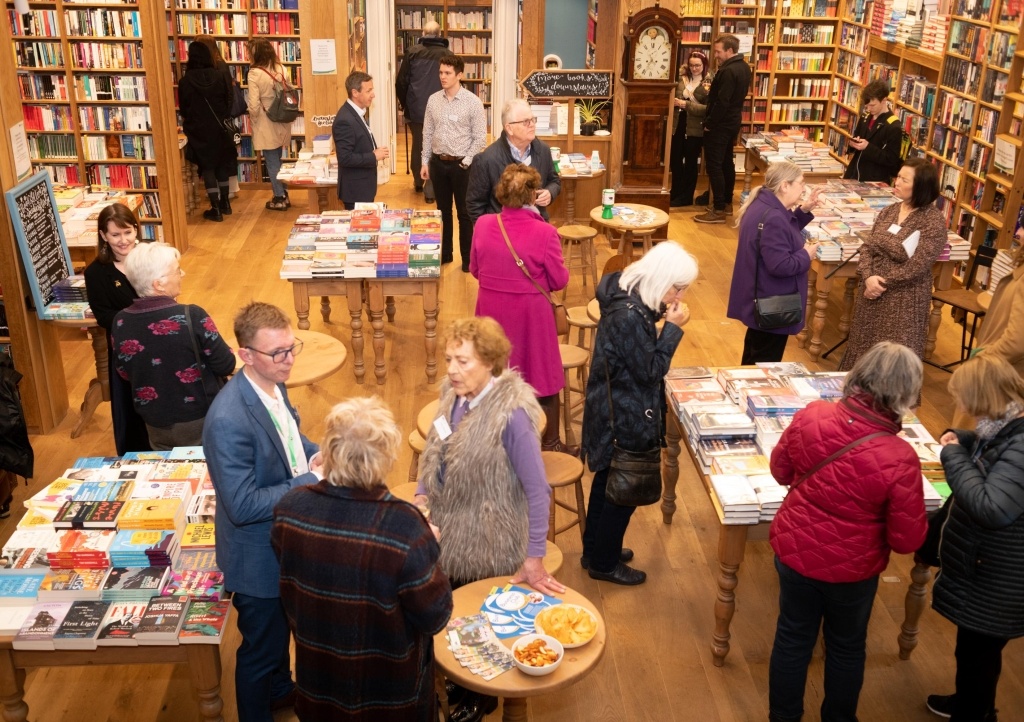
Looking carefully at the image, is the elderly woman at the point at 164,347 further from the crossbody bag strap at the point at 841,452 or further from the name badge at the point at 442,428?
the crossbody bag strap at the point at 841,452

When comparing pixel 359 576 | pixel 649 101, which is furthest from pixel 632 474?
pixel 649 101

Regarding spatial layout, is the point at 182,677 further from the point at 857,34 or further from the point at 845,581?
the point at 857,34

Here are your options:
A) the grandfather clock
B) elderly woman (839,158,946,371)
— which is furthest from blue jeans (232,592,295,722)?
the grandfather clock

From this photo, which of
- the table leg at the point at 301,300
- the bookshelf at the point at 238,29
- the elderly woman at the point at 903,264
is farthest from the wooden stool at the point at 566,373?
the bookshelf at the point at 238,29

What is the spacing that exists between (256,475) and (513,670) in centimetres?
102

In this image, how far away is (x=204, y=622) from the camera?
3.25m

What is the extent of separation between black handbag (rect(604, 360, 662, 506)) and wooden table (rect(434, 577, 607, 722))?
0.90 meters

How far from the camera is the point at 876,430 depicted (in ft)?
10.1

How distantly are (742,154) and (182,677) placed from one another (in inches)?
369

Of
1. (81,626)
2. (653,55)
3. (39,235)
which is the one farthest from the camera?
(653,55)

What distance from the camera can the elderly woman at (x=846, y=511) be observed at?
306 centimetres

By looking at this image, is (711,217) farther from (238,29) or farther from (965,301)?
(238,29)

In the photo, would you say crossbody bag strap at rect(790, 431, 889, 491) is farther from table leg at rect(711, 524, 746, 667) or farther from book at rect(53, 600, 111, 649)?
book at rect(53, 600, 111, 649)

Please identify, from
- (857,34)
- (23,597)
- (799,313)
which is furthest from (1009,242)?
(23,597)
